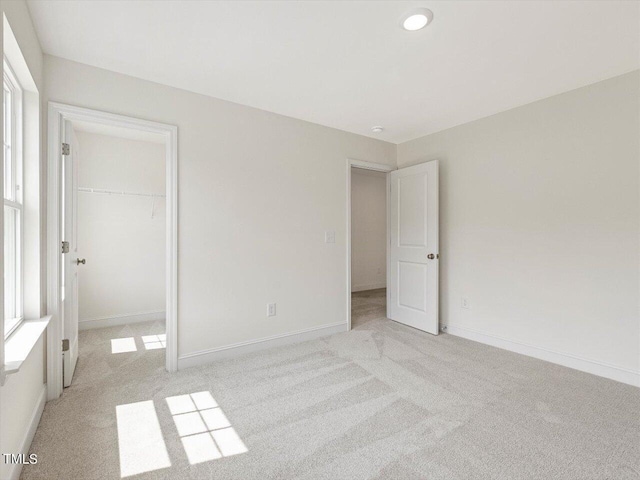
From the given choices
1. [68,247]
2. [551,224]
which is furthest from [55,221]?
[551,224]

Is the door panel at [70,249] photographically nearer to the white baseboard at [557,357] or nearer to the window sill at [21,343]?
the window sill at [21,343]

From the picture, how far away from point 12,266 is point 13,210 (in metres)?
0.33

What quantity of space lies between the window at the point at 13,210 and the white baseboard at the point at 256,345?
46.2 inches

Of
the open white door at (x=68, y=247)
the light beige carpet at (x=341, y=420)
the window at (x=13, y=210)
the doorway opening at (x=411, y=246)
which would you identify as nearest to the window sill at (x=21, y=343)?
the window at (x=13, y=210)

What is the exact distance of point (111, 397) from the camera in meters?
2.14

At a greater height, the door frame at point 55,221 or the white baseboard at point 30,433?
the door frame at point 55,221

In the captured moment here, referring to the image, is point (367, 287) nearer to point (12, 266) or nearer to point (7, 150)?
point (12, 266)

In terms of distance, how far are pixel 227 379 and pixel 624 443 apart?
252 cm

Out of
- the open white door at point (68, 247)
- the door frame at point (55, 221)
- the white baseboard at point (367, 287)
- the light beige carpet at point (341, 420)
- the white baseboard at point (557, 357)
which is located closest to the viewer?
the light beige carpet at point (341, 420)

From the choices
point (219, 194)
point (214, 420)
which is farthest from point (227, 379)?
point (219, 194)

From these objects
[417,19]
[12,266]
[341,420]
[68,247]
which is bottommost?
[341,420]

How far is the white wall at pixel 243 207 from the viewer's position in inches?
97.4

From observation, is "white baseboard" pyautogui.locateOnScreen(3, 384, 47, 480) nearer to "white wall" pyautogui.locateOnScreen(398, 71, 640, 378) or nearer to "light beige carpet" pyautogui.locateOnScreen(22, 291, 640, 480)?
"light beige carpet" pyautogui.locateOnScreen(22, 291, 640, 480)

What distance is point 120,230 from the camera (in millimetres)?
3838
